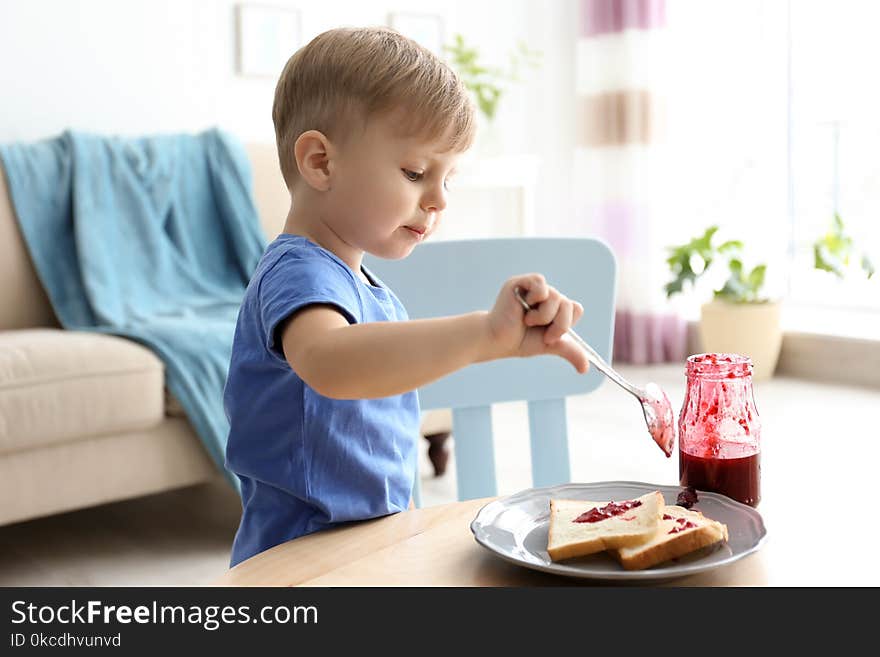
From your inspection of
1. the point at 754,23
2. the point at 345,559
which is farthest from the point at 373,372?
the point at 754,23

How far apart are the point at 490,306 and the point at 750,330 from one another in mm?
3121

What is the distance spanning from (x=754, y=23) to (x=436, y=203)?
3990 millimetres

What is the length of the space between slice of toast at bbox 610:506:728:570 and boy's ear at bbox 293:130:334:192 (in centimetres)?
40

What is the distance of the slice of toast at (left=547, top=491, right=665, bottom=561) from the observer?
26.7 inches

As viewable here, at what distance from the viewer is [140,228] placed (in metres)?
3.04

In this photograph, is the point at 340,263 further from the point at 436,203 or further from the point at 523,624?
the point at 523,624

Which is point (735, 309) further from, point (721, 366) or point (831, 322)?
point (721, 366)

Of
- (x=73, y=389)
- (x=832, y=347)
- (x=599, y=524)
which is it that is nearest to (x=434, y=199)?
(x=599, y=524)

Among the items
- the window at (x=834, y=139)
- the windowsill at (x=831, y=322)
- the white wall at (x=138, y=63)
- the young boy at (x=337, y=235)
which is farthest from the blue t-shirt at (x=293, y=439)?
the window at (x=834, y=139)

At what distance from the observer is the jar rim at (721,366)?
0.80 meters

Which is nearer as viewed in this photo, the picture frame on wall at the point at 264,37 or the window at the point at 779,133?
the picture frame on wall at the point at 264,37

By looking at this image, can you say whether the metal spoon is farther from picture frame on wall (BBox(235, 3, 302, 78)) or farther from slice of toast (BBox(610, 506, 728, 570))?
picture frame on wall (BBox(235, 3, 302, 78))

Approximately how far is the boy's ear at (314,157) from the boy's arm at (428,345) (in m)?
0.19

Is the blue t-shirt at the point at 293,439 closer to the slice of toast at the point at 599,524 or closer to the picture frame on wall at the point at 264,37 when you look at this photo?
the slice of toast at the point at 599,524
